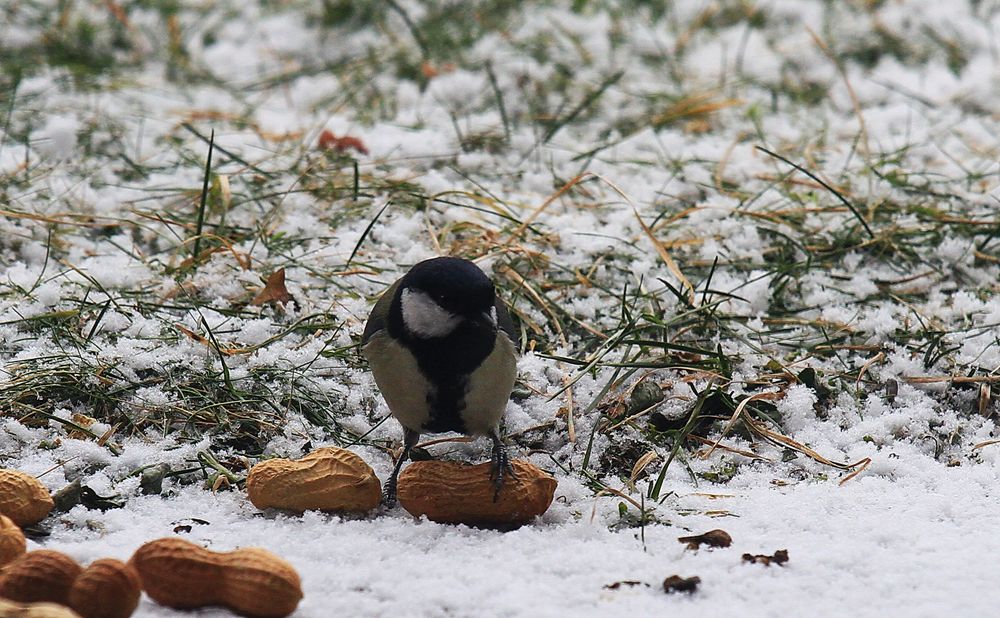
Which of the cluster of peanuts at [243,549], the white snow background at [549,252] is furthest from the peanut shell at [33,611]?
the white snow background at [549,252]

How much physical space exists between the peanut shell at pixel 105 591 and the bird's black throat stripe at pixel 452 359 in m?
0.72

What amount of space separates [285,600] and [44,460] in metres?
0.81

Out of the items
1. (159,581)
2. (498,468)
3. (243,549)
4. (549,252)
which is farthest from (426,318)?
(549,252)

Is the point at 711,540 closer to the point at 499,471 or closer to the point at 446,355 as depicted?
the point at 499,471

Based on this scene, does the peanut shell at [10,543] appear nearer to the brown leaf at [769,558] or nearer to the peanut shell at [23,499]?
the peanut shell at [23,499]

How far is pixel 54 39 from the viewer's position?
14.9ft

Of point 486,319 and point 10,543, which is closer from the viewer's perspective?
point 10,543

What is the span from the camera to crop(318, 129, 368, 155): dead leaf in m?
3.62

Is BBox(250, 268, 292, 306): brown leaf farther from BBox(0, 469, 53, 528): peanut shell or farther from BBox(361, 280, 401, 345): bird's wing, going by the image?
BBox(0, 469, 53, 528): peanut shell

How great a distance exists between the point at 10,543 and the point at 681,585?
3.56ft

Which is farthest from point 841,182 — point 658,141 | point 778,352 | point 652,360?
point 652,360

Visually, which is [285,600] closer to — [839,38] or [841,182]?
[841,182]

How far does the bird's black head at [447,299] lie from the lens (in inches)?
80.7

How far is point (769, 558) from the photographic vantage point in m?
1.75
